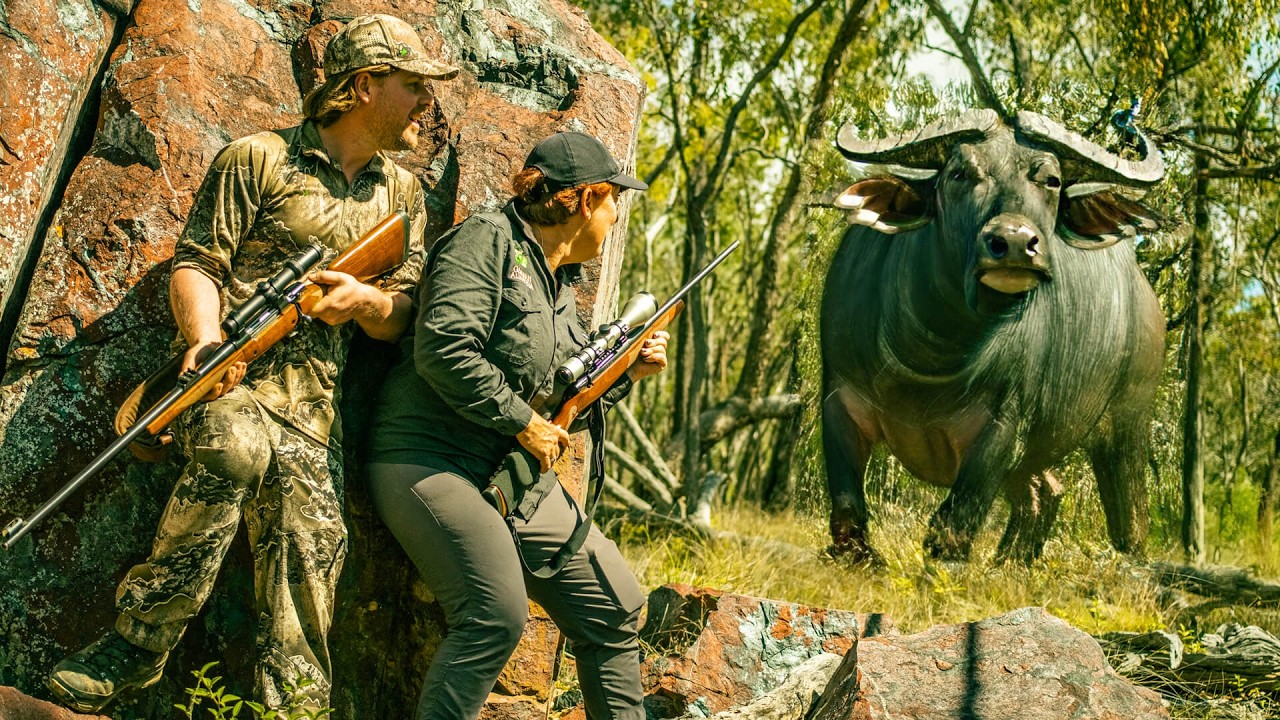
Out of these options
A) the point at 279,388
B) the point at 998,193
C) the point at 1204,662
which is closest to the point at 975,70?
the point at 998,193

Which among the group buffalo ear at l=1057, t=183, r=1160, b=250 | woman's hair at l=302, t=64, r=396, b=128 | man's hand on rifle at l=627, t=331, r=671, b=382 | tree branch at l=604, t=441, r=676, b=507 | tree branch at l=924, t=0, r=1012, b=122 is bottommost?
tree branch at l=604, t=441, r=676, b=507

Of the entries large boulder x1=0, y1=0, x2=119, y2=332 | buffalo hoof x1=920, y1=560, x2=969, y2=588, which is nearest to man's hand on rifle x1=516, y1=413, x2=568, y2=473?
large boulder x1=0, y1=0, x2=119, y2=332

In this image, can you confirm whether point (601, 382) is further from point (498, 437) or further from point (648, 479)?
point (648, 479)

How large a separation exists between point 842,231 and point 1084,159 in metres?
2.01

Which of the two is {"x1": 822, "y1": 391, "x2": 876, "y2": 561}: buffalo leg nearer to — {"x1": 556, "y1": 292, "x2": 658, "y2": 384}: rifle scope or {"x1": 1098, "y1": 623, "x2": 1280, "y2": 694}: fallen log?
{"x1": 1098, "y1": 623, "x2": 1280, "y2": 694}: fallen log

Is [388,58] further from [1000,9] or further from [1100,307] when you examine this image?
[1000,9]

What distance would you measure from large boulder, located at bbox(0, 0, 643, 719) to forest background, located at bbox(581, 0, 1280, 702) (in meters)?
2.79

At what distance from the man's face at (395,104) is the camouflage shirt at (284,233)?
18cm

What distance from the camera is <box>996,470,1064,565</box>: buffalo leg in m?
8.19

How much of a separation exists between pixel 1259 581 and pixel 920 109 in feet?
12.1

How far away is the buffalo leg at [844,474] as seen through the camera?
804 centimetres

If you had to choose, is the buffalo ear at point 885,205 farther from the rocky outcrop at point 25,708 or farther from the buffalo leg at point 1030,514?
the rocky outcrop at point 25,708

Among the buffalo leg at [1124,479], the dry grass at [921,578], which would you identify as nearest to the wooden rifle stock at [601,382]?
the dry grass at [921,578]

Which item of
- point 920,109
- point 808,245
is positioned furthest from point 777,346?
point 920,109
